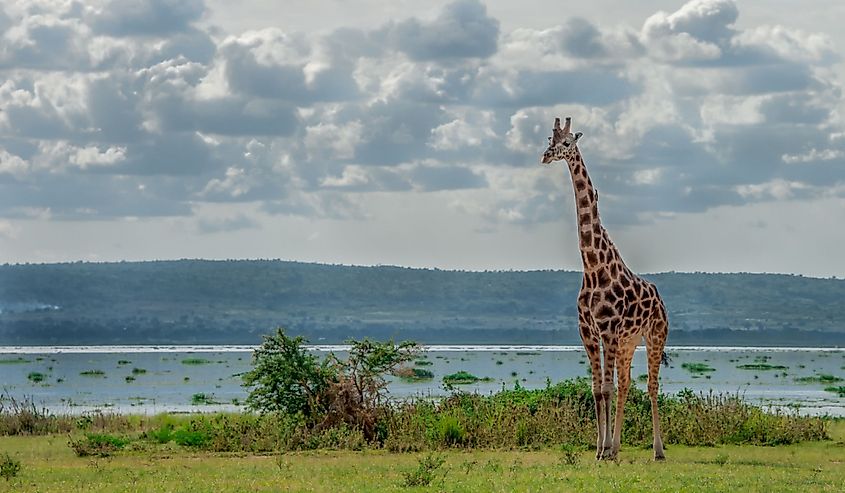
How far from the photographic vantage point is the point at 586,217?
78.2 ft

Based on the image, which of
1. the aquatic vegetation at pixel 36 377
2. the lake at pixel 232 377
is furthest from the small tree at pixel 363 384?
the aquatic vegetation at pixel 36 377

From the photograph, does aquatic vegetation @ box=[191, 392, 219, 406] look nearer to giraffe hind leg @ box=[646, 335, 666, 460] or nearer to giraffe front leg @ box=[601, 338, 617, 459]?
giraffe hind leg @ box=[646, 335, 666, 460]

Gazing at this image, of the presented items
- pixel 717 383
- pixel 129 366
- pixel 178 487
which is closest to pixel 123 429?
pixel 178 487

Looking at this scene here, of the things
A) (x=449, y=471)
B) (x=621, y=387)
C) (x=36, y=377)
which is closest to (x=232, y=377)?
(x=36, y=377)

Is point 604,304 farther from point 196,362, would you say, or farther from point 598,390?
point 196,362

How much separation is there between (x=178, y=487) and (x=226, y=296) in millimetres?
158556

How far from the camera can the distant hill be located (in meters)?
164

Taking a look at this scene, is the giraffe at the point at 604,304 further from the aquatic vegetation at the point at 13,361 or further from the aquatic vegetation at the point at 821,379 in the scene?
the aquatic vegetation at the point at 13,361

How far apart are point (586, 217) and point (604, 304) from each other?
1.63 m

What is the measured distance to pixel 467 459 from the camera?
80.2 ft

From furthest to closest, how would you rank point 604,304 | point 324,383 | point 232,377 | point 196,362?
point 196,362
point 232,377
point 324,383
point 604,304

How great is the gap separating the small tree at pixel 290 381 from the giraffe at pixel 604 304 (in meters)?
7.00

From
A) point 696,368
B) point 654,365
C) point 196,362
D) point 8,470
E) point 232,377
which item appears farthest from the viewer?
point 196,362

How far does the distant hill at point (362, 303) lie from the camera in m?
164
